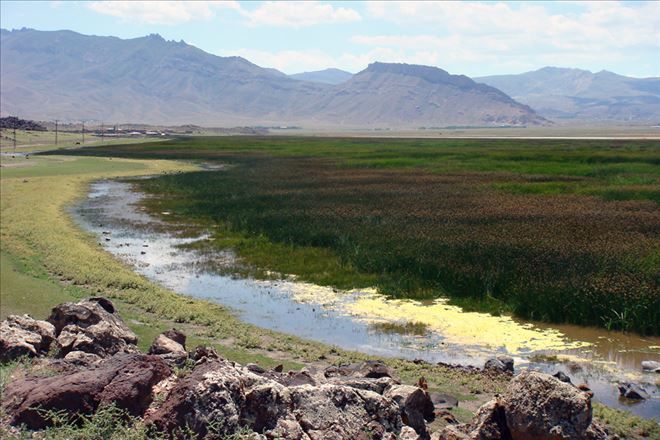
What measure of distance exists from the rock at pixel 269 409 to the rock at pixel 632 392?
578cm

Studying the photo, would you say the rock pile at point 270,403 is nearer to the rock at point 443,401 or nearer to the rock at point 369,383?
the rock at point 369,383

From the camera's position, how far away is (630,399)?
12.7m

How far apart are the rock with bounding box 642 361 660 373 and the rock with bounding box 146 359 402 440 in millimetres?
7578

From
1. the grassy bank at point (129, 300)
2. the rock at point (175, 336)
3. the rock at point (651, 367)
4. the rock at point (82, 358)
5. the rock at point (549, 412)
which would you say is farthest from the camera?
the rock at point (651, 367)

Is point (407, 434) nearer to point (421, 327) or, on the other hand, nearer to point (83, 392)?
point (83, 392)

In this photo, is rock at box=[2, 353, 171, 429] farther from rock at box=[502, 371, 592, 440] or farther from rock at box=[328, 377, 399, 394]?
rock at box=[502, 371, 592, 440]

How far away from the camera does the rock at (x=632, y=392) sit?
12.8 m

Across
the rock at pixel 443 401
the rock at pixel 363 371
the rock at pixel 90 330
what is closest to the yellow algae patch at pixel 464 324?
the rock at pixel 443 401

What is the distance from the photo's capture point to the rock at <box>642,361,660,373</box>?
1428 centimetres

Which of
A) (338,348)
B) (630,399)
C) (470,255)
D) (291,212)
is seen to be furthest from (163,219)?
(630,399)

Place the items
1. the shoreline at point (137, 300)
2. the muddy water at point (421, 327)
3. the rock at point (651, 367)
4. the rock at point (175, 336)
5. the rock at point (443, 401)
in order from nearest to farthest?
the rock at point (443, 401)
the rock at point (175, 336)
the shoreline at point (137, 300)
the rock at point (651, 367)
the muddy water at point (421, 327)

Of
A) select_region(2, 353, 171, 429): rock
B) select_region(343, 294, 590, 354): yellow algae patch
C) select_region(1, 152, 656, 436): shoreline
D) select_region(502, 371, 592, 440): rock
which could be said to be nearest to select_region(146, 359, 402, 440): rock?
select_region(2, 353, 171, 429): rock

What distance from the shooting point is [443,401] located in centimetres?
1177

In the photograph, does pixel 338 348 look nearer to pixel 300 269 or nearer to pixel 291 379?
pixel 291 379
